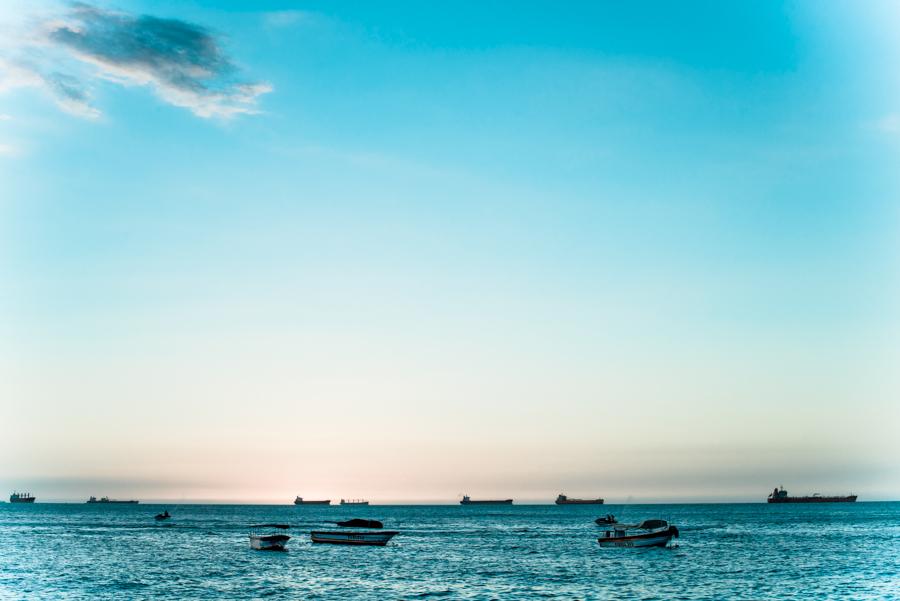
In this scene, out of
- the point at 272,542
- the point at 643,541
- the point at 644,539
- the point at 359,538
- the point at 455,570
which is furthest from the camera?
the point at 359,538

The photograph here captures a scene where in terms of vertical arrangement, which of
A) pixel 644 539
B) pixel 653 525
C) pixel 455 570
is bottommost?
pixel 455 570

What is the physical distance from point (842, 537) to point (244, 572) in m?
112

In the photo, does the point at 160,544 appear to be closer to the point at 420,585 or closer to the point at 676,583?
the point at 420,585

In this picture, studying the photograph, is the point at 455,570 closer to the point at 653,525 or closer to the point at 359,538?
the point at 359,538

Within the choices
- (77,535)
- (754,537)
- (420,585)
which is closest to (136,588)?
(420,585)

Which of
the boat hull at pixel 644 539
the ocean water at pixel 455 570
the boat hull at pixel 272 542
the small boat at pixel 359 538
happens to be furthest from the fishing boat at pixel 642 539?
the boat hull at pixel 272 542

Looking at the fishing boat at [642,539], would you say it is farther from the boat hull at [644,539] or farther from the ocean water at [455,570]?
the ocean water at [455,570]

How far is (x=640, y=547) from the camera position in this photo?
12138 cm

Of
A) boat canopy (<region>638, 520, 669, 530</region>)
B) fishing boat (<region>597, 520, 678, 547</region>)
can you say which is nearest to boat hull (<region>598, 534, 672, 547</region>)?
fishing boat (<region>597, 520, 678, 547</region>)

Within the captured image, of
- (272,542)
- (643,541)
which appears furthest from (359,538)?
(643,541)

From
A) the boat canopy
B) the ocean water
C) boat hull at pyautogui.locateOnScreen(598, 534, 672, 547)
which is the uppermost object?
the boat canopy

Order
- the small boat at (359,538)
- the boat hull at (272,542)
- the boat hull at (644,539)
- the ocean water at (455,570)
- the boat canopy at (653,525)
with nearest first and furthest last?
the ocean water at (455,570) → the boat hull at (272,542) → the boat hull at (644,539) → the small boat at (359,538) → the boat canopy at (653,525)

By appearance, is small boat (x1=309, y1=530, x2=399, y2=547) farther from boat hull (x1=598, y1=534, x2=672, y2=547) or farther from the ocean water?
boat hull (x1=598, y1=534, x2=672, y2=547)

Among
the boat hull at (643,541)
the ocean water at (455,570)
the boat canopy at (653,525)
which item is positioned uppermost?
the boat canopy at (653,525)
